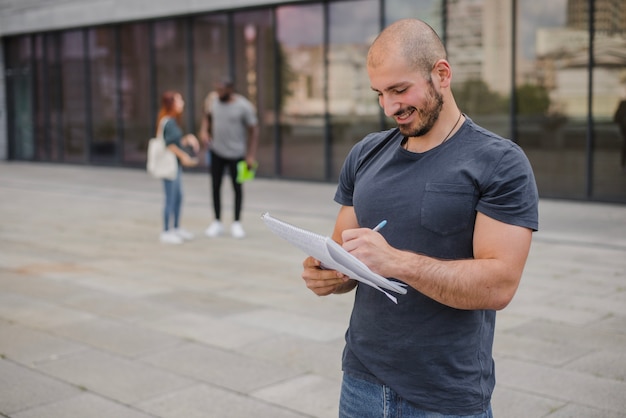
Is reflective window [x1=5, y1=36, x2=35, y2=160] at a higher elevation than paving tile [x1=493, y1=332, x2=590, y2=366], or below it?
higher

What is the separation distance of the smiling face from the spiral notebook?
0.39 m

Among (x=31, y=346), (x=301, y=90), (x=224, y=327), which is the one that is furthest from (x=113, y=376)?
(x=301, y=90)

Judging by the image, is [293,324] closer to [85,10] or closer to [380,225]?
[380,225]

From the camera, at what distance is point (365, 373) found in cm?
236

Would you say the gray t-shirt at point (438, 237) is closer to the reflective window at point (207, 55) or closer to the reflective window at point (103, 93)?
the reflective window at point (207, 55)

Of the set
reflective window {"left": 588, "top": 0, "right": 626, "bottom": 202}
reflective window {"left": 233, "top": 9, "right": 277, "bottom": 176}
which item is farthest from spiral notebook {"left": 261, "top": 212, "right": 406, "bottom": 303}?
reflective window {"left": 233, "top": 9, "right": 277, "bottom": 176}

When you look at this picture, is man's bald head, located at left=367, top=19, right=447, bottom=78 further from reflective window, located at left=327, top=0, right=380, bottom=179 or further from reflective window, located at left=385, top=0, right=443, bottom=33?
reflective window, located at left=327, top=0, right=380, bottom=179

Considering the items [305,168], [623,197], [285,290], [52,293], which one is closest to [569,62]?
[623,197]

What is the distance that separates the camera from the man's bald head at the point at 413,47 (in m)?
2.16

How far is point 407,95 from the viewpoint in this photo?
217 cm

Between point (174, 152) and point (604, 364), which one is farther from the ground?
point (174, 152)

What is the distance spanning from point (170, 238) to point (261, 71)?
27.2 feet

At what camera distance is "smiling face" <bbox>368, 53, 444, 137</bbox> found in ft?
7.11

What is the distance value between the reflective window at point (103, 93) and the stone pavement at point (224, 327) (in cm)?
1021
